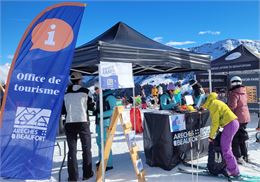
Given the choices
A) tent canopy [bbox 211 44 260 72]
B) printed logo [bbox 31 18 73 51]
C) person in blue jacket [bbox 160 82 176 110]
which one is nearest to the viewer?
printed logo [bbox 31 18 73 51]

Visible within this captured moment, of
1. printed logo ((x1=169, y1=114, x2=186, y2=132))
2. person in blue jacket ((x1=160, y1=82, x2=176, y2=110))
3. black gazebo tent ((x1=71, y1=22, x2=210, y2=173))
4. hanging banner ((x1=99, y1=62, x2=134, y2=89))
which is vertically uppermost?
black gazebo tent ((x1=71, y1=22, x2=210, y2=173))

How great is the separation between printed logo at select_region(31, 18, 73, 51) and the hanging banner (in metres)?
0.61

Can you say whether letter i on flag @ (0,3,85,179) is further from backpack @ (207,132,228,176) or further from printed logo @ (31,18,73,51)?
backpack @ (207,132,228,176)

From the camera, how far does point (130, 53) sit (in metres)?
4.72

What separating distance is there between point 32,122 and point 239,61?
1031cm

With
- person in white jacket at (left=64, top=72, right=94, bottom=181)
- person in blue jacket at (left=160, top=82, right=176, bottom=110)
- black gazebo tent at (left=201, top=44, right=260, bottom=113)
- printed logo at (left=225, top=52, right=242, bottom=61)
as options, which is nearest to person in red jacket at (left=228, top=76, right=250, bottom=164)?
person in blue jacket at (left=160, top=82, right=176, bottom=110)

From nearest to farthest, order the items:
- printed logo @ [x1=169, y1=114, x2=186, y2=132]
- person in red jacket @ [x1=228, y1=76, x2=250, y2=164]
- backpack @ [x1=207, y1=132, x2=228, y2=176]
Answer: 1. backpack @ [x1=207, y1=132, x2=228, y2=176]
2. printed logo @ [x1=169, y1=114, x2=186, y2=132]
3. person in red jacket @ [x1=228, y1=76, x2=250, y2=164]

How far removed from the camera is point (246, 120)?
5555 mm

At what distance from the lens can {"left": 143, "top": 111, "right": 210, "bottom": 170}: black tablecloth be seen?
17.4 feet

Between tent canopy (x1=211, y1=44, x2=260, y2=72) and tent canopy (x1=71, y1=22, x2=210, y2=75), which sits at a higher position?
tent canopy (x1=211, y1=44, x2=260, y2=72)

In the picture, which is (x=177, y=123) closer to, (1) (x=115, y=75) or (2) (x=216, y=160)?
(2) (x=216, y=160)

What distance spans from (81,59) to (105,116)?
1112 millimetres

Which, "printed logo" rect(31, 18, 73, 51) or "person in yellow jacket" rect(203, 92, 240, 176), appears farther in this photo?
"person in yellow jacket" rect(203, 92, 240, 176)

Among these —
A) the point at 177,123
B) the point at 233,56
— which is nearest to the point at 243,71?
the point at 233,56
